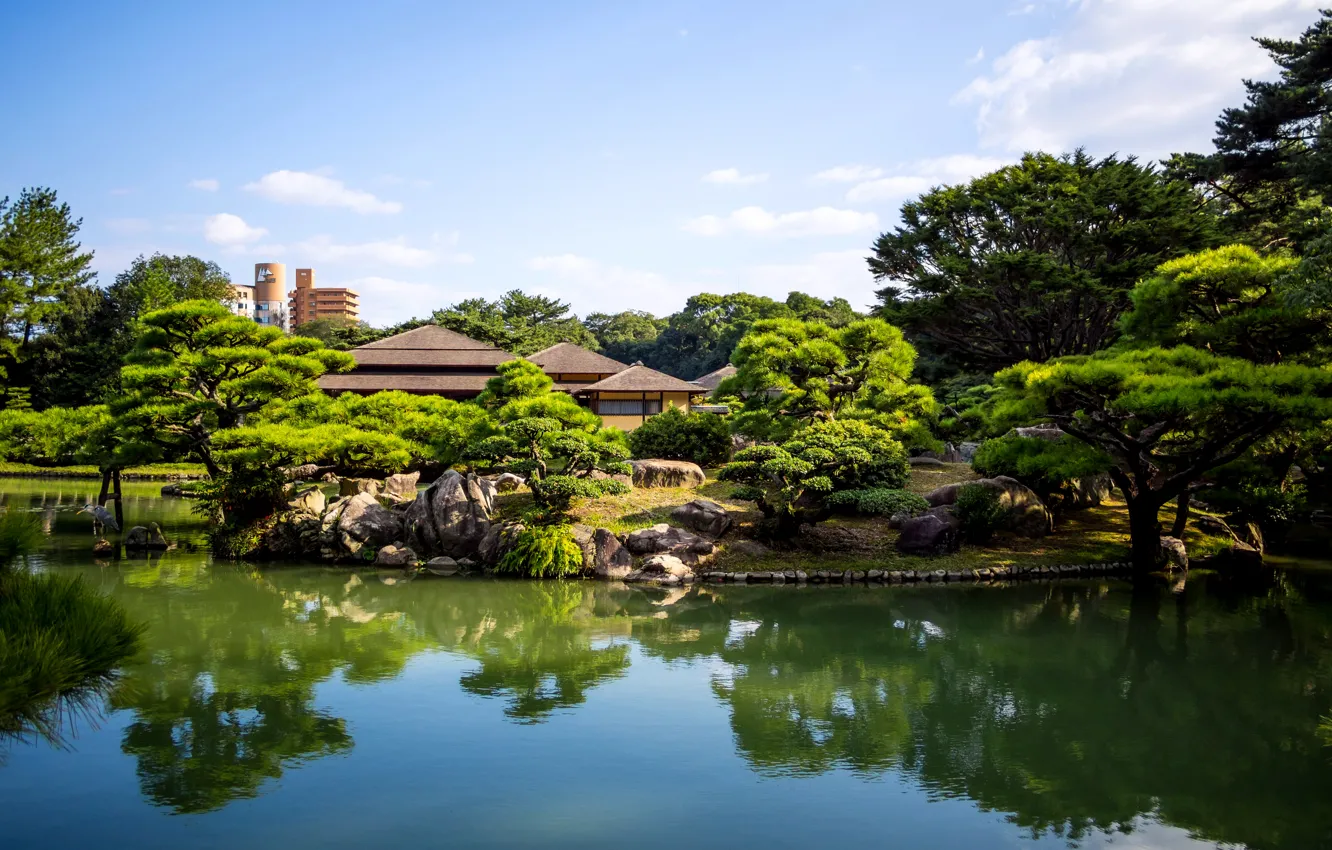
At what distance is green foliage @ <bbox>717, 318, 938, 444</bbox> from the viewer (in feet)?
52.9

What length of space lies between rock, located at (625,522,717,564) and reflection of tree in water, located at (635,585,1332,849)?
1527 millimetres

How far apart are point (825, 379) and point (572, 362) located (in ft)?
51.2

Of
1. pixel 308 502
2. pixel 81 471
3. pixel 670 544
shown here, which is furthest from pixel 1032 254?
pixel 81 471

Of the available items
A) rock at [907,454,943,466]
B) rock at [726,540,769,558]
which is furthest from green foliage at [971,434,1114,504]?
rock at [726,540,769,558]

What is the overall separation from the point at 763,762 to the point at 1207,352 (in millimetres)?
9294

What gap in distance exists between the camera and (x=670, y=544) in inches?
548

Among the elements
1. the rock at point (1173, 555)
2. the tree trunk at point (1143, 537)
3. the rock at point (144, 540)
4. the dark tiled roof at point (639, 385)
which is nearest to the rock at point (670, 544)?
the tree trunk at point (1143, 537)

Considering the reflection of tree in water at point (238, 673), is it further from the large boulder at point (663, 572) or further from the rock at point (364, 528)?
the large boulder at point (663, 572)

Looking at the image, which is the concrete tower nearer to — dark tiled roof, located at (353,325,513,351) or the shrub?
dark tiled roof, located at (353,325,513,351)

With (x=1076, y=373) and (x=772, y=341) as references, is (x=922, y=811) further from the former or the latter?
(x=772, y=341)

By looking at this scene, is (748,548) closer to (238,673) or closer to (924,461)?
(924,461)

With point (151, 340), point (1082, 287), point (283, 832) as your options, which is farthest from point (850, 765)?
point (1082, 287)

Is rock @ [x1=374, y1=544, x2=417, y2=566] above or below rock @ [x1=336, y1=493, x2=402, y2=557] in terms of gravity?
below

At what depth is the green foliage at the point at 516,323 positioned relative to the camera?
36.7 meters
